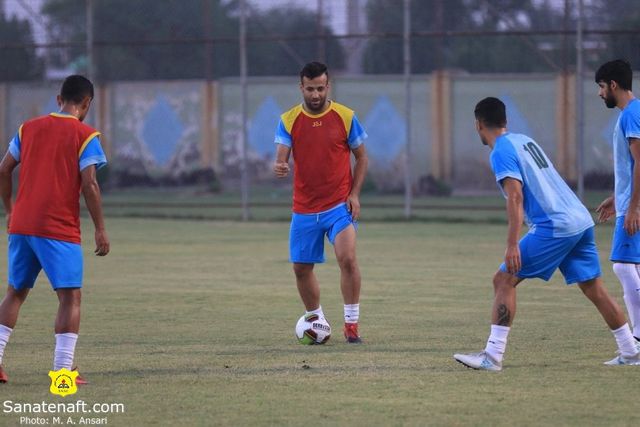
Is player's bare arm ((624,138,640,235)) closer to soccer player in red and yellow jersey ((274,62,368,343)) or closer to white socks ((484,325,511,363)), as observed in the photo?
white socks ((484,325,511,363))

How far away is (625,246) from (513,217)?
1.46 metres

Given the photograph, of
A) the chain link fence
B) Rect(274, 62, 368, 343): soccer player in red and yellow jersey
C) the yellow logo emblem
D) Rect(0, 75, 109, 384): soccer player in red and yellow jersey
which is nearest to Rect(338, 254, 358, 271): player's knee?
Rect(274, 62, 368, 343): soccer player in red and yellow jersey

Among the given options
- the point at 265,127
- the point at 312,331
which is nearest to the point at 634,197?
the point at 312,331

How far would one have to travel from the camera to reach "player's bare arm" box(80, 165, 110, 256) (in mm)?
8117

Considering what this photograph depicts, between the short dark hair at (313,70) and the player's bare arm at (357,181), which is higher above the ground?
the short dark hair at (313,70)

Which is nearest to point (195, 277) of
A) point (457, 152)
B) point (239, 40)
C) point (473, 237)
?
point (473, 237)

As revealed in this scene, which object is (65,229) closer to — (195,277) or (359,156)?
(359,156)

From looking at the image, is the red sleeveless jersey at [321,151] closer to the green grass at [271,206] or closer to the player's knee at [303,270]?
the player's knee at [303,270]

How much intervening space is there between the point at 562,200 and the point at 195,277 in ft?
24.2

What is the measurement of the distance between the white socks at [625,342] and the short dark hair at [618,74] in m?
1.73

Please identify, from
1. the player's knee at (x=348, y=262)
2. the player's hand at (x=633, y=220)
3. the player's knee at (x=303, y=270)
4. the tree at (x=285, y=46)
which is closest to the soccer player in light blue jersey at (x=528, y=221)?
the player's hand at (x=633, y=220)

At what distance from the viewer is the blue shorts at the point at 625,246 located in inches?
369

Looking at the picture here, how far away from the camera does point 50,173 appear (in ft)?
26.6

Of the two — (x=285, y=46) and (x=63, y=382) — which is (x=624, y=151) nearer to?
A: (x=63, y=382)
